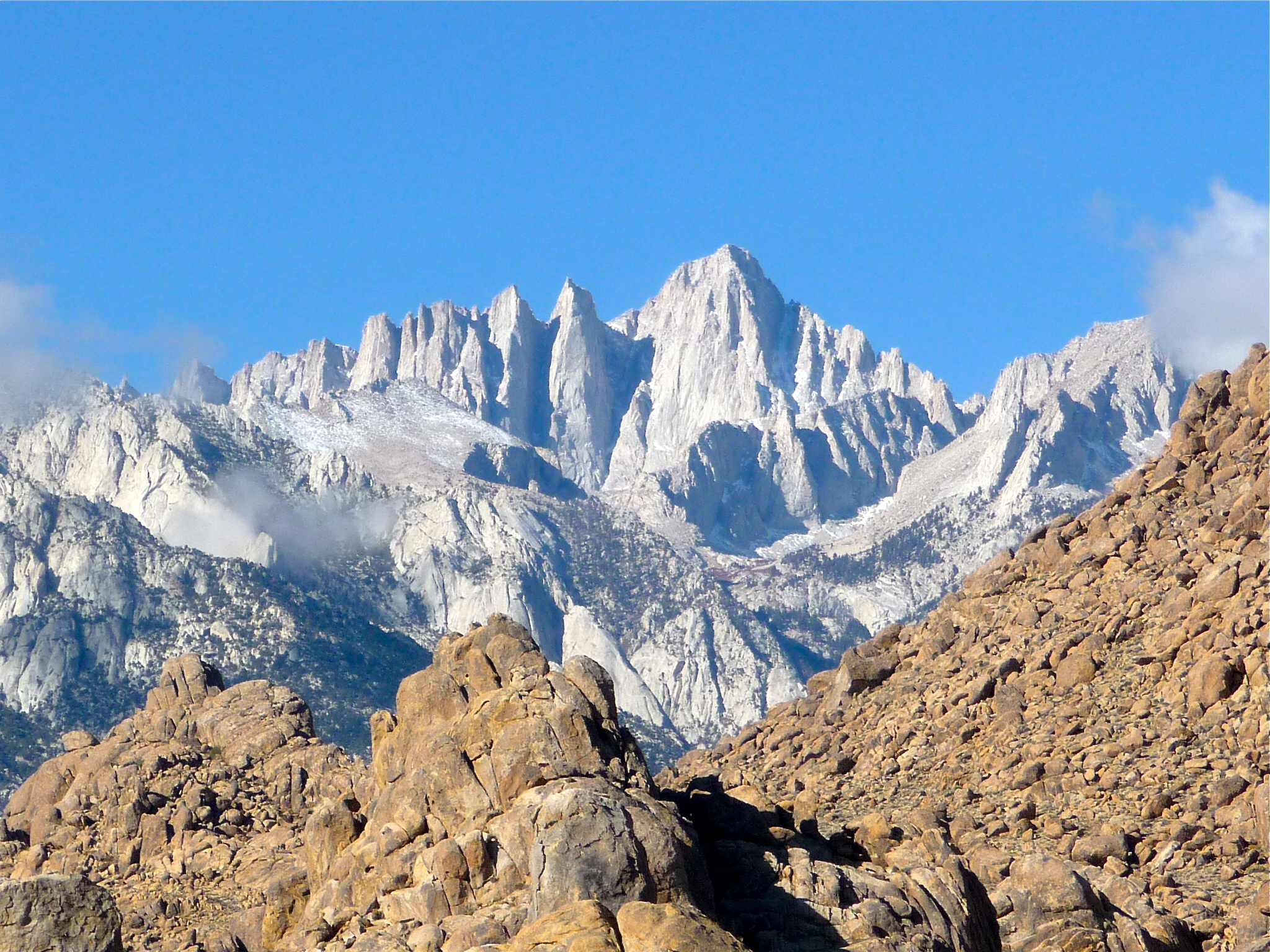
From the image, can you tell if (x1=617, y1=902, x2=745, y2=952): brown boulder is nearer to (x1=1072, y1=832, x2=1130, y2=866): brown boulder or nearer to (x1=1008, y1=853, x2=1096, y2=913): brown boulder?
(x1=1008, y1=853, x2=1096, y2=913): brown boulder

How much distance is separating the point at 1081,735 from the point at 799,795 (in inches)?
848

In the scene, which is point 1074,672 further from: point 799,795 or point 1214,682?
point 799,795

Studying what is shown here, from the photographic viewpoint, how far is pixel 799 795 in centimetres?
6228

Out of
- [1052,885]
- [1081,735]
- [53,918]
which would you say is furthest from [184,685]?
[53,918]

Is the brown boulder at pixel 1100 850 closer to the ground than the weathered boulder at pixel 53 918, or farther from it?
farther from it

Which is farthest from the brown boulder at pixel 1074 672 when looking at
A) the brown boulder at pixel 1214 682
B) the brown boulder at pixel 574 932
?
the brown boulder at pixel 574 932

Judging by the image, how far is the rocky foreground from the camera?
145 feet

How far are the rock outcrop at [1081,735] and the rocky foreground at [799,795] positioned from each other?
0.16m

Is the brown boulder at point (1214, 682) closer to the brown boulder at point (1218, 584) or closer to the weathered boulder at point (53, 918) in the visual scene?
the brown boulder at point (1218, 584)

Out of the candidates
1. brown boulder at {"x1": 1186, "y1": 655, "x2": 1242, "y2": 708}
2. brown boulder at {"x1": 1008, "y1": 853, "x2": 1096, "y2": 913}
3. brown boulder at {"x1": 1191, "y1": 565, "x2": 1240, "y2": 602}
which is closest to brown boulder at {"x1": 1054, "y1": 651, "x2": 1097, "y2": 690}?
brown boulder at {"x1": 1191, "y1": 565, "x2": 1240, "y2": 602}

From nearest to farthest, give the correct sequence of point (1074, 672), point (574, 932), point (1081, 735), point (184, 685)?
1. point (574, 932)
2. point (1081, 735)
3. point (1074, 672)
4. point (184, 685)

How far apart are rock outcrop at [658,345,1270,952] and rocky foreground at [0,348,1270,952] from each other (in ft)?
0.54

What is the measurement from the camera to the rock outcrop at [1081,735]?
55.1 m

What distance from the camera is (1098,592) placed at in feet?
294
